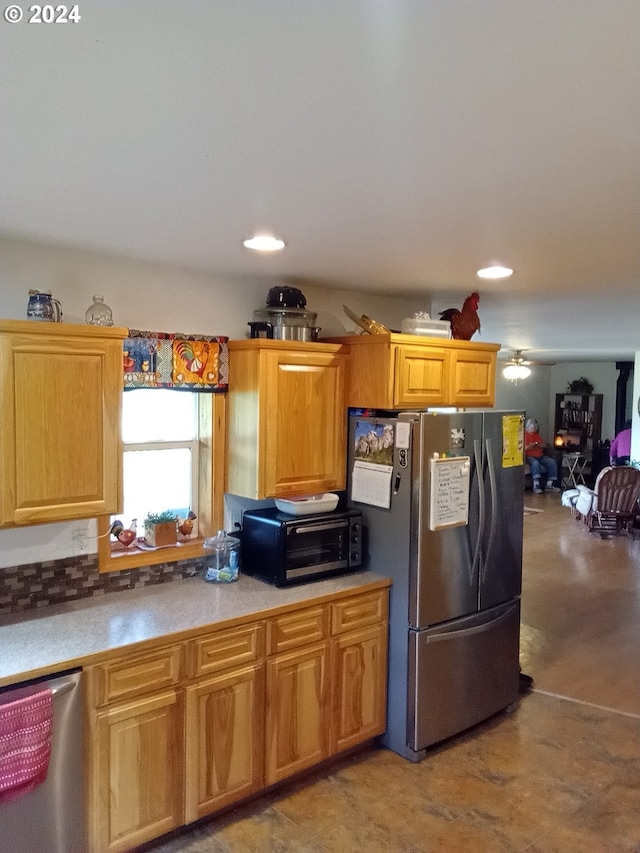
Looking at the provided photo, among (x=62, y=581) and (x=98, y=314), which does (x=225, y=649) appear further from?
(x=98, y=314)

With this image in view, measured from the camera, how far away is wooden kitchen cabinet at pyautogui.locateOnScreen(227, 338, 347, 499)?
2.96 meters

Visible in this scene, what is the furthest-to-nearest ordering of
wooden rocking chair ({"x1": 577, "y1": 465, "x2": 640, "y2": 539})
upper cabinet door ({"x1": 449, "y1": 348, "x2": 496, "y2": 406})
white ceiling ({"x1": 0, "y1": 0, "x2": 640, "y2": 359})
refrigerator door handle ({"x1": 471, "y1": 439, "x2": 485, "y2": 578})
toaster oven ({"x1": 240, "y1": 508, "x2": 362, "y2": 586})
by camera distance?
wooden rocking chair ({"x1": 577, "y1": 465, "x2": 640, "y2": 539}) < upper cabinet door ({"x1": 449, "y1": 348, "x2": 496, "y2": 406}) < refrigerator door handle ({"x1": 471, "y1": 439, "x2": 485, "y2": 578}) < toaster oven ({"x1": 240, "y1": 508, "x2": 362, "y2": 586}) < white ceiling ({"x1": 0, "y1": 0, "x2": 640, "y2": 359})

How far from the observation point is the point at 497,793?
2.86 m

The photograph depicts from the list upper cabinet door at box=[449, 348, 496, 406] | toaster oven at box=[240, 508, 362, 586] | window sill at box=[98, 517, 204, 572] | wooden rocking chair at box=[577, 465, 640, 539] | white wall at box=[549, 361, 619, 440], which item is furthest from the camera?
white wall at box=[549, 361, 619, 440]

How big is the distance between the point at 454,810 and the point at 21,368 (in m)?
2.46

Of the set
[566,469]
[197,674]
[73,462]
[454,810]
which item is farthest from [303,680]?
[566,469]

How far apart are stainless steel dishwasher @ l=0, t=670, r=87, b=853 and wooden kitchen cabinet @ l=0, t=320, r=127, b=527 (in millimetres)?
573

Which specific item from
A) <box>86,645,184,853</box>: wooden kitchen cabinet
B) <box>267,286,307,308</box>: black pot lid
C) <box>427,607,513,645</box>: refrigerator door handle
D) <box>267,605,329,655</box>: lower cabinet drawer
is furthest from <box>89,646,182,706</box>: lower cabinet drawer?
<box>267,286,307,308</box>: black pot lid

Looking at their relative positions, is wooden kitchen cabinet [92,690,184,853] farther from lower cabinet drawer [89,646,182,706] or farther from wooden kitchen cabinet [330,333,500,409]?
wooden kitchen cabinet [330,333,500,409]

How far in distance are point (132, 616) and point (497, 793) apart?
69.6 inches

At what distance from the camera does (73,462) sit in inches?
94.4

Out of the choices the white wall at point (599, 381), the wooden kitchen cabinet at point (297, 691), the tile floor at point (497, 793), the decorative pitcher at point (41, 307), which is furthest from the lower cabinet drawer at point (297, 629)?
the white wall at point (599, 381)

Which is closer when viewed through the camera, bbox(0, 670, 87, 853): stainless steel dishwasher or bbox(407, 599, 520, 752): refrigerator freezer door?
bbox(0, 670, 87, 853): stainless steel dishwasher

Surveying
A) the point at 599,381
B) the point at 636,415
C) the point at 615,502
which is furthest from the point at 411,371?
the point at 599,381
